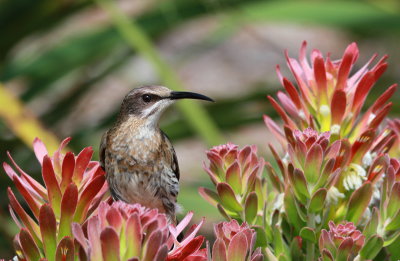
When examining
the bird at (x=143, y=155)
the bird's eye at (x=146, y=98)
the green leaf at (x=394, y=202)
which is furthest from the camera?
the bird's eye at (x=146, y=98)

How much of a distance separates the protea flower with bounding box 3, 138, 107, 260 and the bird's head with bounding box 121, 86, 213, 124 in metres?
0.56

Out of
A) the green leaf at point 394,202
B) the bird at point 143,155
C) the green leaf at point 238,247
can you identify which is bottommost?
the green leaf at point 238,247

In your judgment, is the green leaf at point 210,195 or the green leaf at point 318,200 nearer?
the green leaf at point 318,200

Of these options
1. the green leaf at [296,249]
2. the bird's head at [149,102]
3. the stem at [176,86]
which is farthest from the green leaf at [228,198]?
the stem at [176,86]

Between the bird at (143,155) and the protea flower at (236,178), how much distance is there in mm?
376

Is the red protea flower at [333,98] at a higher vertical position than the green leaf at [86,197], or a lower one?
higher

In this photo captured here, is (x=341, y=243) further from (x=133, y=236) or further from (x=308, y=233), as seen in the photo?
(x=133, y=236)

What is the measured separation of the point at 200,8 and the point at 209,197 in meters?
2.04

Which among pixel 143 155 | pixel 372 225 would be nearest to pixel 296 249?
pixel 372 225

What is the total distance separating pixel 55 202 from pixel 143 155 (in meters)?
0.58

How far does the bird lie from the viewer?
62.5 inches

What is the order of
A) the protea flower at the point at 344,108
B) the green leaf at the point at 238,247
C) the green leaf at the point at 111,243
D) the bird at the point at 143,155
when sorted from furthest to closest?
1. the bird at the point at 143,155
2. the protea flower at the point at 344,108
3. the green leaf at the point at 238,247
4. the green leaf at the point at 111,243

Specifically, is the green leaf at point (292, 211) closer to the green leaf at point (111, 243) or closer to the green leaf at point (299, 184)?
the green leaf at point (299, 184)

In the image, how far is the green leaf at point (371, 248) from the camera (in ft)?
3.45
